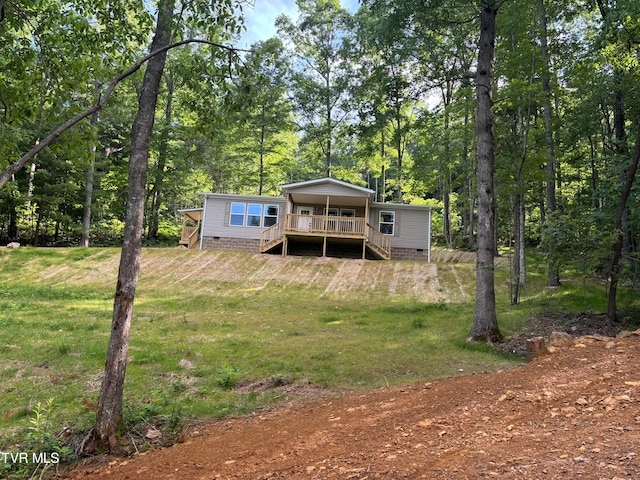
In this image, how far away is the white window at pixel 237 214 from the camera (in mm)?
21578

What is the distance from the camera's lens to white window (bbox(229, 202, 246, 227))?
21578 millimetres

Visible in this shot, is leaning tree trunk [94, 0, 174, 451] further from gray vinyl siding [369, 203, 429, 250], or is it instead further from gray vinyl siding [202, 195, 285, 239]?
gray vinyl siding [369, 203, 429, 250]

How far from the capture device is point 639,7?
6238 millimetres

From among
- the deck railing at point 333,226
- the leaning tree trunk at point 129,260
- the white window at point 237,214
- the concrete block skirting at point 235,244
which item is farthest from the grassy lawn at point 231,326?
the white window at point 237,214

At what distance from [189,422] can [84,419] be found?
1123 millimetres

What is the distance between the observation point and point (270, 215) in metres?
21.7

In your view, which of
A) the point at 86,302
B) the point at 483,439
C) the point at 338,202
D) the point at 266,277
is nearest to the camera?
the point at 483,439

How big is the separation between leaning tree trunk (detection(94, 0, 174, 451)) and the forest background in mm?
663

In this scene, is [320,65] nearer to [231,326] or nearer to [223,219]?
[223,219]

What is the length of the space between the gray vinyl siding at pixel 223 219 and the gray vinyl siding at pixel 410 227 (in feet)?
20.6

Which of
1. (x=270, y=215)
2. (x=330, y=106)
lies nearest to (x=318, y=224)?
(x=270, y=215)

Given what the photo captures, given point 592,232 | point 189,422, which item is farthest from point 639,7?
point 189,422

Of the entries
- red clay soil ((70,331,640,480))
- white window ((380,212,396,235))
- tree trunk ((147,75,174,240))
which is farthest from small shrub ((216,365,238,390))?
tree trunk ((147,75,174,240))

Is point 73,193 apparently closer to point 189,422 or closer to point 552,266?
point 189,422
